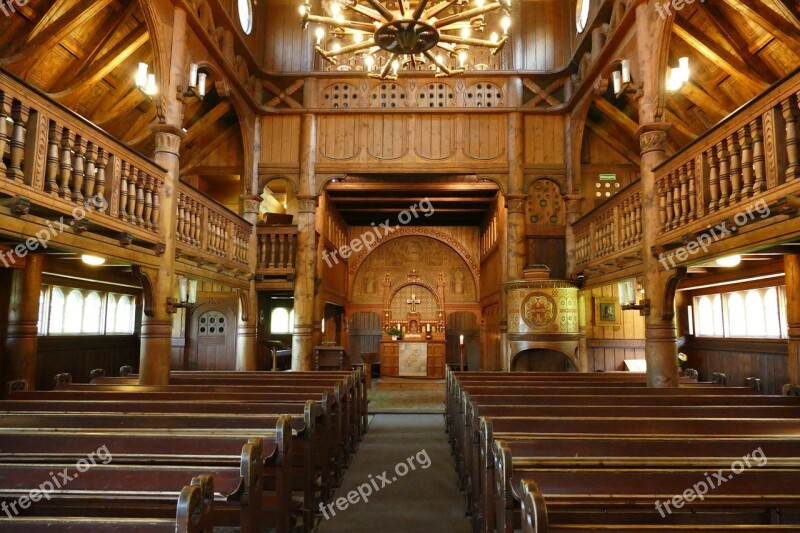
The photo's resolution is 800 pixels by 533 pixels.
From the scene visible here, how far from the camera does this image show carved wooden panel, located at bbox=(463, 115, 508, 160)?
11.3 metres

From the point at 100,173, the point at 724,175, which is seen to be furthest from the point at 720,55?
the point at 100,173

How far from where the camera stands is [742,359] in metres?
8.64

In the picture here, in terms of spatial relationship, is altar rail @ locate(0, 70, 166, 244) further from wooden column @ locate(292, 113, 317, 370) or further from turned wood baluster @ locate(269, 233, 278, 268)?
wooden column @ locate(292, 113, 317, 370)

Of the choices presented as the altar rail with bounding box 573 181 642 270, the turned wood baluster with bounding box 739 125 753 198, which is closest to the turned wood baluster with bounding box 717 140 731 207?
the turned wood baluster with bounding box 739 125 753 198

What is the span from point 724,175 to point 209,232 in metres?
7.59

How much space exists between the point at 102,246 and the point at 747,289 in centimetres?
984

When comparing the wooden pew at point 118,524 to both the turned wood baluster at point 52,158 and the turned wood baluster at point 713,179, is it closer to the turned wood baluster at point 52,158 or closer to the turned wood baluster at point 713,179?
the turned wood baluster at point 52,158

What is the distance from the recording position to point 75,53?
26.0 ft

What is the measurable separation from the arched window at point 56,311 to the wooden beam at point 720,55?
11.3m

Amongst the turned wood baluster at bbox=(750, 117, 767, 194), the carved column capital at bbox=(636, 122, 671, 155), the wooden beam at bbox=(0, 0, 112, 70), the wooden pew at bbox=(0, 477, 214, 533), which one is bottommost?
the wooden pew at bbox=(0, 477, 214, 533)

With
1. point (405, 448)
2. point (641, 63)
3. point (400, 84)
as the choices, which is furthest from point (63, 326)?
point (641, 63)

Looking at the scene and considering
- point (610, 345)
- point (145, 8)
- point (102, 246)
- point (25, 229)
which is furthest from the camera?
point (610, 345)

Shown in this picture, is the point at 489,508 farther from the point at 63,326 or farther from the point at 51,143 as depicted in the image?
the point at 63,326

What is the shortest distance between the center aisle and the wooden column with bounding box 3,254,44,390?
15.8 feet
